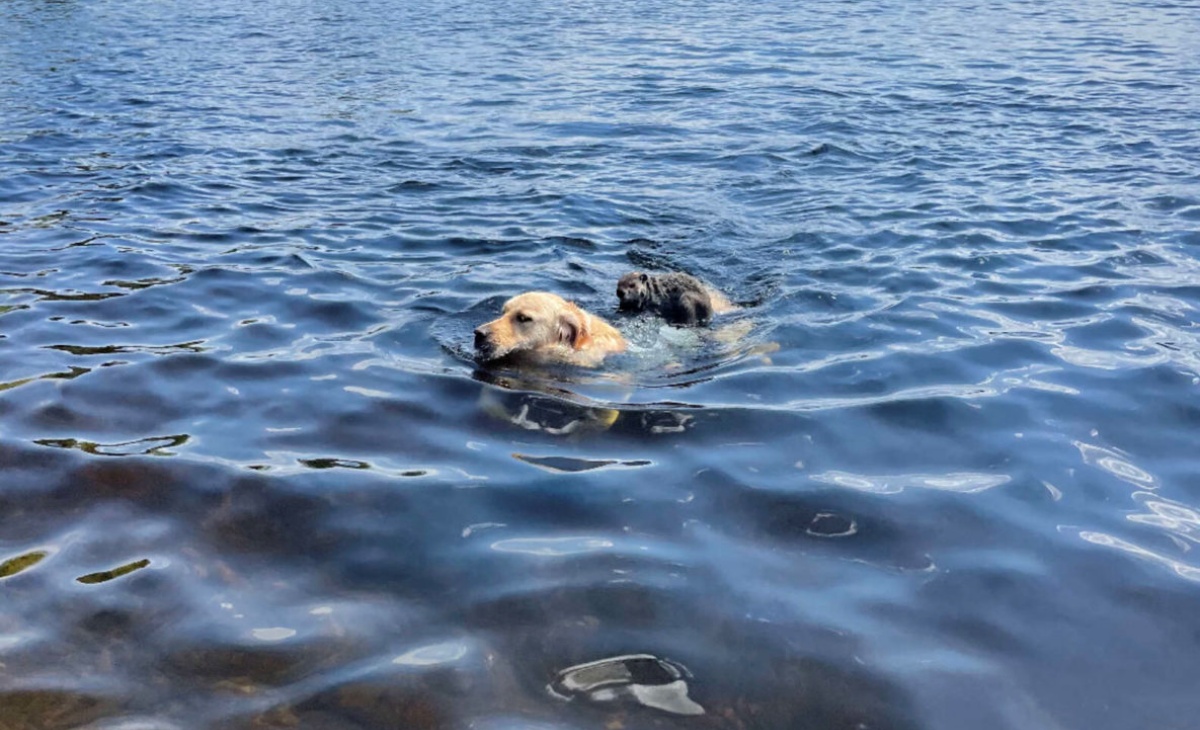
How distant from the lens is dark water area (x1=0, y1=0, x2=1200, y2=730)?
364cm

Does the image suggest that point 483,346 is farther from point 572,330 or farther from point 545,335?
point 572,330

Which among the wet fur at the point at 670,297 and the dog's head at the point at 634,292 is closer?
the wet fur at the point at 670,297

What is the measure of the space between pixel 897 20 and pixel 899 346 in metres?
17.7

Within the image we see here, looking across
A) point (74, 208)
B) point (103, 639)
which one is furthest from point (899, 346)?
point (74, 208)

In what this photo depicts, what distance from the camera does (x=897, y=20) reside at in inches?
898

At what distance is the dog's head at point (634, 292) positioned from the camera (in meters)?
8.06

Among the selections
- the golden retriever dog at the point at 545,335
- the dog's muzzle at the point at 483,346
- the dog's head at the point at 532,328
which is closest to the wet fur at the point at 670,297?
the golden retriever dog at the point at 545,335

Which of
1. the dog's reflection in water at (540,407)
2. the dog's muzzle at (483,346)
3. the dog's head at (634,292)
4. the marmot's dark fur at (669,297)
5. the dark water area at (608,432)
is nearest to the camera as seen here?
the dark water area at (608,432)

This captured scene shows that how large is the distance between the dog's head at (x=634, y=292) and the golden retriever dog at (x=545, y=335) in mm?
652

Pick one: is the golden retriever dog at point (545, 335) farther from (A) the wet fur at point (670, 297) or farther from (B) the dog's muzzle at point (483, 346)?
(A) the wet fur at point (670, 297)

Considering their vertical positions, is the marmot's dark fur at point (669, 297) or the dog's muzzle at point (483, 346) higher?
the dog's muzzle at point (483, 346)

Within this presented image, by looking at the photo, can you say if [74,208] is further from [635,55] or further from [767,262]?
[635,55]

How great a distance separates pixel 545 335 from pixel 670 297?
1.20 meters

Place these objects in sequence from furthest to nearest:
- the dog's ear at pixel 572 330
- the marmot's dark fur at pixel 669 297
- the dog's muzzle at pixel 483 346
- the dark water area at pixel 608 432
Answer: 1. the marmot's dark fur at pixel 669 297
2. the dog's ear at pixel 572 330
3. the dog's muzzle at pixel 483 346
4. the dark water area at pixel 608 432
